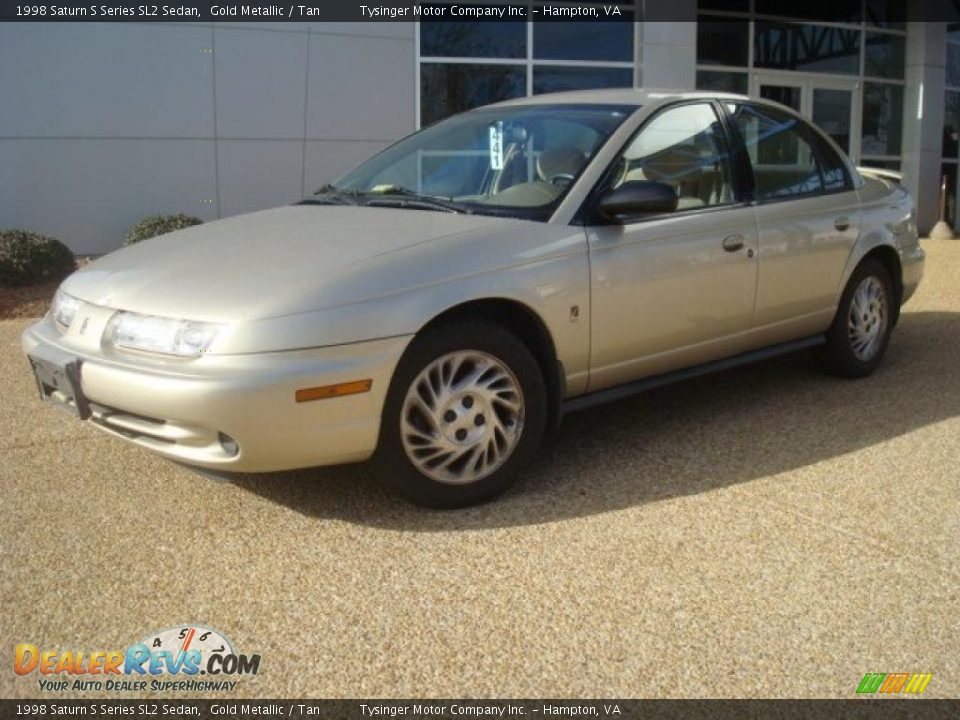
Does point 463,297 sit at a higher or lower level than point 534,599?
higher

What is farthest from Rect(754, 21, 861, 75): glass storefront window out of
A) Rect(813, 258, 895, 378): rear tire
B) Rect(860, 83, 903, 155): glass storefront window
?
Rect(813, 258, 895, 378): rear tire

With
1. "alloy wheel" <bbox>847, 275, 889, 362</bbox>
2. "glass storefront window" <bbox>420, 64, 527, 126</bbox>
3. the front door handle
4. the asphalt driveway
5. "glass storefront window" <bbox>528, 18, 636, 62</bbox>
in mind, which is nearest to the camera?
the asphalt driveway

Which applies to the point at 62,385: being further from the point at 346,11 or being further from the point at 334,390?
the point at 346,11

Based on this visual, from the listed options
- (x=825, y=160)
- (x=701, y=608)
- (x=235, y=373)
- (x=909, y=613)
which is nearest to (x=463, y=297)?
(x=235, y=373)

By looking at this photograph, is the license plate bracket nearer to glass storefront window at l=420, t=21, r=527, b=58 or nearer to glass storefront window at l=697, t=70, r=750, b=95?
glass storefront window at l=420, t=21, r=527, b=58

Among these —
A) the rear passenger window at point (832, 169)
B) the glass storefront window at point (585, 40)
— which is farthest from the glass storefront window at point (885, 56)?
the rear passenger window at point (832, 169)

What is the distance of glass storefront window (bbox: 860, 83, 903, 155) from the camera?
16.4 metres

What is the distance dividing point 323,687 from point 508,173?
2.58 meters

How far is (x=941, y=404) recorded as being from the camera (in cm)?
528

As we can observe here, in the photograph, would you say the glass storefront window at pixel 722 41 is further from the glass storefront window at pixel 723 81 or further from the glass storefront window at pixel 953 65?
the glass storefront window at pixel 953 65

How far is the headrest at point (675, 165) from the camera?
4570 millimetres

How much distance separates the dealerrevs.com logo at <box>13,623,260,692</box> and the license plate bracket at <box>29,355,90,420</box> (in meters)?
1.05

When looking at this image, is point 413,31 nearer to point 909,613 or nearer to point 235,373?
point 235,373

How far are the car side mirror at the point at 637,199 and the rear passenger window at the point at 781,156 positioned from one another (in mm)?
1041
